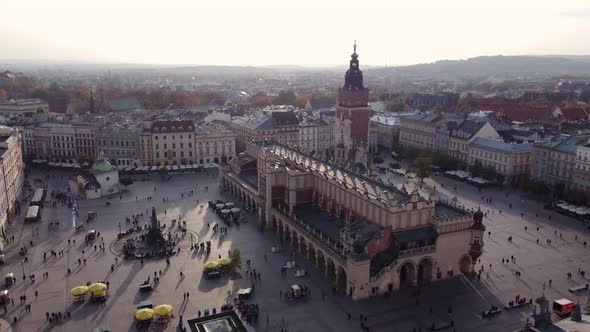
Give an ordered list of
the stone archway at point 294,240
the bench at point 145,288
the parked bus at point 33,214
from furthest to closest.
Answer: the parked bus at point 33,214 → the stone archway at point 294,240 → the bench at point 145,288

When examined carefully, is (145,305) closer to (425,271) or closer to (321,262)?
(321,262)

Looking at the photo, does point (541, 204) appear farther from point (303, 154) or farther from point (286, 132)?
point (286, 132)

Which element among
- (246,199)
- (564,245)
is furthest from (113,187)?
(564,245)

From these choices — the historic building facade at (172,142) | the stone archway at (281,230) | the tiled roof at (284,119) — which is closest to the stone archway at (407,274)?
the stone archway at (281,230)

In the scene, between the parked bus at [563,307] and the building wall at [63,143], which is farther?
the building wall at [63,143]

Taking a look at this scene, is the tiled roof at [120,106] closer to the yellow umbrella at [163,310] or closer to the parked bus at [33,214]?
the parked bus at [33,214]

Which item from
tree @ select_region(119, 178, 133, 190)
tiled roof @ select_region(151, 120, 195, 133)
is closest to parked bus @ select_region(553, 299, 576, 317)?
tree @ select_region(119, 178, 133, 190)

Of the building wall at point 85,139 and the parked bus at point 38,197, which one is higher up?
Answer: the building wall at point 85,139
